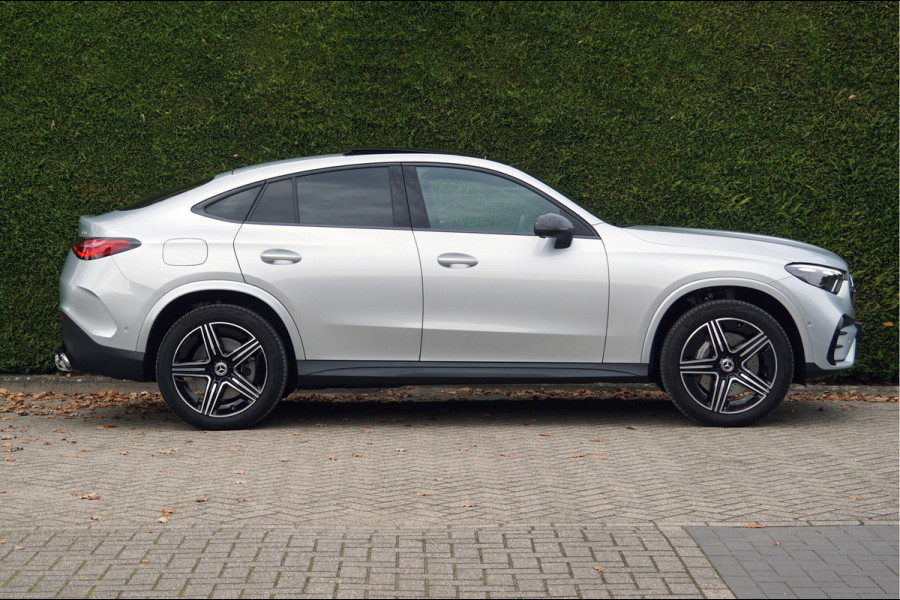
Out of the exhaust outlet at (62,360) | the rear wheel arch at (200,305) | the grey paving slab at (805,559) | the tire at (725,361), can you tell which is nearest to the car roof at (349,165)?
the rear wheel arch at (200,305)

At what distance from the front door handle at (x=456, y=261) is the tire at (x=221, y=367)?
1.24 meters

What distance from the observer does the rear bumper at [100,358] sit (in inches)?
284

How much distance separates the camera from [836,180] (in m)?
9.39

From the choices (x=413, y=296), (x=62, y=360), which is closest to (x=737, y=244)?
(x=413, y=296)

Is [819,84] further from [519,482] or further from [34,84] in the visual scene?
[34,84]

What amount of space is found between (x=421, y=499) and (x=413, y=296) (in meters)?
2.08

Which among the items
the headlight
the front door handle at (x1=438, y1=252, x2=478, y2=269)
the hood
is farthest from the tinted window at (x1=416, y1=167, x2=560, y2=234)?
the headlight

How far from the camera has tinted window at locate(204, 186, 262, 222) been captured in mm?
7352

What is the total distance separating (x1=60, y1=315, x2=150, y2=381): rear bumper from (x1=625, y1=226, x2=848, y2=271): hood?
140 inches

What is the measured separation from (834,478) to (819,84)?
15.4ft

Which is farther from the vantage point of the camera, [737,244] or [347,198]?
[737,244]

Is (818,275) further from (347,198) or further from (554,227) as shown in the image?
(347,198)

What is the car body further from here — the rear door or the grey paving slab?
the grey paving slab

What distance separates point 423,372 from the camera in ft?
24.1
